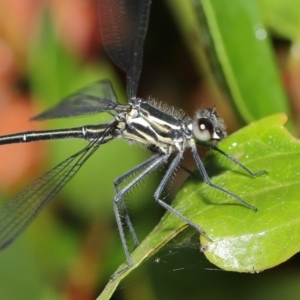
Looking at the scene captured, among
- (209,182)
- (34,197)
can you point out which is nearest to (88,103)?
(34,197)

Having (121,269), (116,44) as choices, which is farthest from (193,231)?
(116,44)

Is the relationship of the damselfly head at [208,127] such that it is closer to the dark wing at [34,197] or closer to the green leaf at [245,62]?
the green leaf at [245,62]

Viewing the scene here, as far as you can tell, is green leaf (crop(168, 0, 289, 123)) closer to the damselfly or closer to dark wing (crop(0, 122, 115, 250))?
the damselfly

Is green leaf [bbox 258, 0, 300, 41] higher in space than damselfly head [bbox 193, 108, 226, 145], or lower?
higher

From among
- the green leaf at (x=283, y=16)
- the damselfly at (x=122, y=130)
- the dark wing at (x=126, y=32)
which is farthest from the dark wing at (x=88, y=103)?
the green leaf at (x=283, y=16)

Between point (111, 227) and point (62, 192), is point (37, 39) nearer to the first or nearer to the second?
point (62, 192)

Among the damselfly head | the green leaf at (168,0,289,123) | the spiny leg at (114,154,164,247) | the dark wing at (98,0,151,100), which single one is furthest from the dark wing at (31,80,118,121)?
the green leaf at (168,0,289,123)
